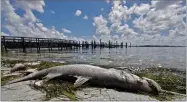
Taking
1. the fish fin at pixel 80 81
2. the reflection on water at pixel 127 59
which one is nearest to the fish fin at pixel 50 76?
the fish fin at pixel 80 81

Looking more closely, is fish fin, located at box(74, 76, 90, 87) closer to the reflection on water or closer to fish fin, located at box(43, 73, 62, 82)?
fish fin, located at box(43, 73, 62, 82)

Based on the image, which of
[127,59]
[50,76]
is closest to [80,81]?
[50,76]

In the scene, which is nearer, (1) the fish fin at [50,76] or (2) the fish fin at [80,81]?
(2) the fish fin at [80,81]

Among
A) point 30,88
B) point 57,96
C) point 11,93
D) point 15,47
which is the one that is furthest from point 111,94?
point 15,47

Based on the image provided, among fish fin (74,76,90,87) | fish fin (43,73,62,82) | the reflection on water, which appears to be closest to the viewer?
fish fin (74,76,90,87)

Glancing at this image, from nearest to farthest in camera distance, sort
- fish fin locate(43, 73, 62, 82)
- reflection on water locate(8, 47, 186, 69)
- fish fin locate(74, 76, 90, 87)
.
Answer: fish fin locate(74, 76, 90, 87), fish fin locate(43, 73, 62, 82), reflection on water locate(8, 47, 186, 69)

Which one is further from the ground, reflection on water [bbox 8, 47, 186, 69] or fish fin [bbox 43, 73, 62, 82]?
fish fin [bbox 43, 73, 62, 82]

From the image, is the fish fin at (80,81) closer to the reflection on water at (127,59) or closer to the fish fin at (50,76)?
the fish fin at (50,76)

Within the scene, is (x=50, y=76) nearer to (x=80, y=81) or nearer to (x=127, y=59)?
(x=80, y=81)

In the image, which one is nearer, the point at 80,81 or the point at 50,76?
the point at 80,81

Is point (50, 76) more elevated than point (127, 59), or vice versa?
point (50, 76)

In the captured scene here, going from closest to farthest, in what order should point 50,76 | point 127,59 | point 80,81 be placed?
1. point 80,81
2. point 50,76
3. point 127,59

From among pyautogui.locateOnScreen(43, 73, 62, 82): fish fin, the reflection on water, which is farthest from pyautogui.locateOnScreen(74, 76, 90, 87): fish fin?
the reflection on water

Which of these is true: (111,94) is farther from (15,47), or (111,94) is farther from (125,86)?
(15,47)
